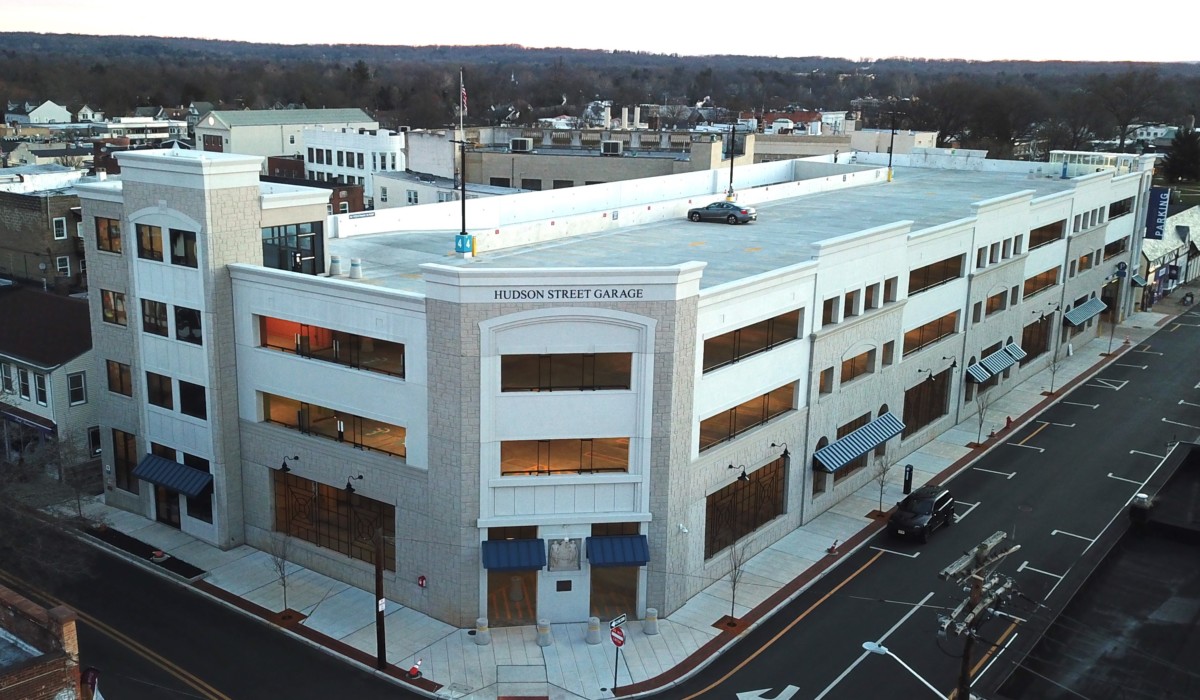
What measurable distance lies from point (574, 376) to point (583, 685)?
33.4 feet

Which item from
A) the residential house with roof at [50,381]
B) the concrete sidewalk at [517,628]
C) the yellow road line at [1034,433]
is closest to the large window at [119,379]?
the residential house with roof at [50,381]

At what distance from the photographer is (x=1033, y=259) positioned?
6869 cm

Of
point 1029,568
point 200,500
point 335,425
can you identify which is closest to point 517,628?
point 335,425

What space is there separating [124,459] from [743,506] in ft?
88.7

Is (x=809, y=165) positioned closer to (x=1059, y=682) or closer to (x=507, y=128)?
(x=507, y=128)

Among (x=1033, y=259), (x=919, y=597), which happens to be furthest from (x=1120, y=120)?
(x=919, y=597)

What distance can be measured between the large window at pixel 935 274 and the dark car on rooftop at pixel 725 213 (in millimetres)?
9489

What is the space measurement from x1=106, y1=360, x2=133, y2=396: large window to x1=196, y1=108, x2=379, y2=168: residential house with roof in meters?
87.4

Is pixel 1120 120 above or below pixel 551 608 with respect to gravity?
above

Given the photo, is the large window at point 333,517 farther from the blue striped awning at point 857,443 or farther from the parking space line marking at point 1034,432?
the parking space line marking at point 1034,432

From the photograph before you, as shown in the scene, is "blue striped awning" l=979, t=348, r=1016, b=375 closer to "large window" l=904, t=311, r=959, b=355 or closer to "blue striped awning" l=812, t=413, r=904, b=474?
"large window" l=904, t=311, r=959, b=355

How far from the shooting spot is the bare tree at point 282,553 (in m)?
40.1

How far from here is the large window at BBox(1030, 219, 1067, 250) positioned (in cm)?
6894

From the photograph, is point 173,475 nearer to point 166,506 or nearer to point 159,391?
point 166,506
